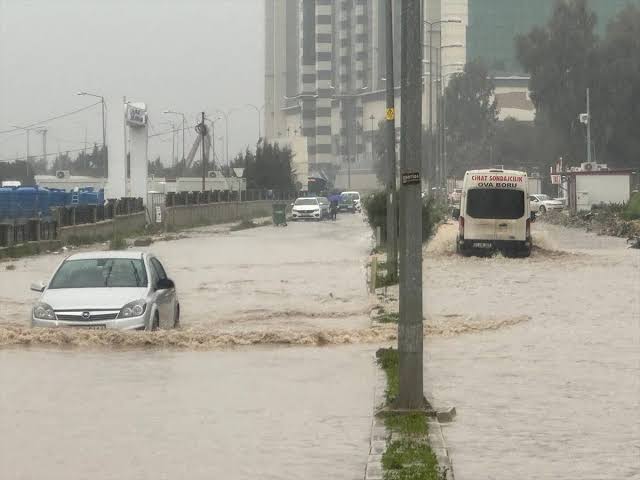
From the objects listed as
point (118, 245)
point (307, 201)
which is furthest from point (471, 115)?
point (118, 245)

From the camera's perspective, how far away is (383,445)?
444 inches

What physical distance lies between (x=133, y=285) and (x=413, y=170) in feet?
24.8

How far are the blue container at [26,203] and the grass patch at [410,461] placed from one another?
51011 mm

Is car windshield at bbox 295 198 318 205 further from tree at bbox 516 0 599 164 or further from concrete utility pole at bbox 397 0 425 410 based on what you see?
concrete utility pole at bbox 397 0 425 410

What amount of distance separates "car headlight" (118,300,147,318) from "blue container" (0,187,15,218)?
4224 centimetres

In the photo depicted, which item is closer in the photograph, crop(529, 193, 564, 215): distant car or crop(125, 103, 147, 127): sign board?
crop(125, 103, 147, 127): sign board

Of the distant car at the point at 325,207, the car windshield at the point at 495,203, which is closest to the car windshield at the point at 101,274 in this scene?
the car windshield at the point at 495,203

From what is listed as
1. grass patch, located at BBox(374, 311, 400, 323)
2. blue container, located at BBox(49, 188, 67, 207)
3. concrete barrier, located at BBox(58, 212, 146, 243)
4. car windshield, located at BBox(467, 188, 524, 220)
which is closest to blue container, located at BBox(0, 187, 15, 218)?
concrete barrier, located at BBox(58, 212, 146, 243)

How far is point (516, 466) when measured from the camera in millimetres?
11031

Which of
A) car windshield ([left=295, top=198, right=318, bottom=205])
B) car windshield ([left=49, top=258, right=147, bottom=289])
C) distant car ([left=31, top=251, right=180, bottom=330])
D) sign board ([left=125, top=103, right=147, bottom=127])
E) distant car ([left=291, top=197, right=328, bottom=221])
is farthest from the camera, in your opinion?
car windshield ([left=295, top=198, right=318, bottom=205])

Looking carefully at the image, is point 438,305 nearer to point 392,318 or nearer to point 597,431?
point 392,318

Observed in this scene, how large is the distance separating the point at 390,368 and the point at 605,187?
218 feet

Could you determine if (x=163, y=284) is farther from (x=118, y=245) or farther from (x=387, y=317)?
(x=118, y=245)

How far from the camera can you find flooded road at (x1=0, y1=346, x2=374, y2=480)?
36.0 ft
